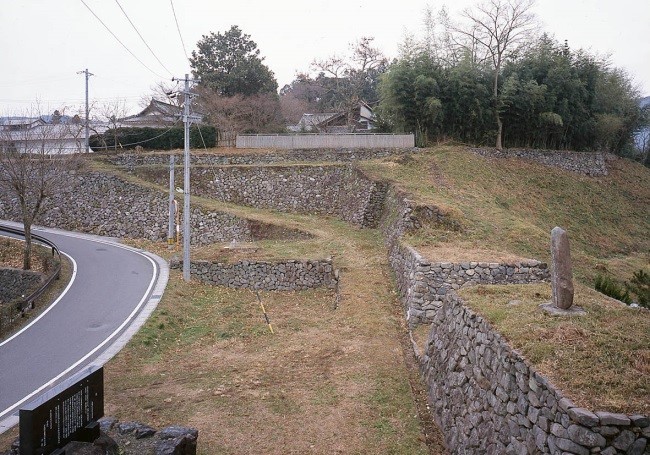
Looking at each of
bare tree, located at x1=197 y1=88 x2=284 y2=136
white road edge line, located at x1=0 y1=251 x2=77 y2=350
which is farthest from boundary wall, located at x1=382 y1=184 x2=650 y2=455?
bare tree, located at x1=197 y1=88 x2=284 y2=136

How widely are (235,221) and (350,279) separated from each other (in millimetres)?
10239

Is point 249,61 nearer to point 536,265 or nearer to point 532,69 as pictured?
point 532,69

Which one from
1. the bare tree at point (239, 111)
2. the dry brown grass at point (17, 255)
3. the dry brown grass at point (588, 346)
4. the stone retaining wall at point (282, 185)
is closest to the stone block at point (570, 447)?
the dry brown grass at point (588, 346)

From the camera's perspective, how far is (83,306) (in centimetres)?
1518

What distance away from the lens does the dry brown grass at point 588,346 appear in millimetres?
5059

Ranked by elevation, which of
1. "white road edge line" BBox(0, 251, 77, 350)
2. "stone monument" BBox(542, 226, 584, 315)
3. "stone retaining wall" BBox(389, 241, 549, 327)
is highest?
"stone monument" BBox(542, 226, 584, 315)

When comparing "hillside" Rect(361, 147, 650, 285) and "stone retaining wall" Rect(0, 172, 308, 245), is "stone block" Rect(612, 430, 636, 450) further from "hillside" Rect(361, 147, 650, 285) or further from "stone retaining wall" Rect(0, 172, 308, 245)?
"stone retaining wall" Rect(0, 172, 308, 245)

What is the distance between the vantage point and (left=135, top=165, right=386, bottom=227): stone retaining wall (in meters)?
26.7

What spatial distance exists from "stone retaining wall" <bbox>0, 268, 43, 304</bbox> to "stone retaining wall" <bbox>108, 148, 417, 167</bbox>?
13.3 metres

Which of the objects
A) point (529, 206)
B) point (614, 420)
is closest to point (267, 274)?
point (614, 420)

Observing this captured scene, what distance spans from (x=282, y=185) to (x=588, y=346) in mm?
23089

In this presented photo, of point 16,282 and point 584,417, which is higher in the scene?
point 584,417

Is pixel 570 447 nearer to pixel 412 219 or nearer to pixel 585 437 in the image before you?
pixel 585 437

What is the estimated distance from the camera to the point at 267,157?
3073 centimetres
